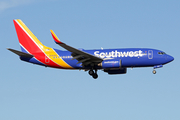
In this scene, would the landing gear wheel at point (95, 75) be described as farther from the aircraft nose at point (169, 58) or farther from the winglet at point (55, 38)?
the aircraft nose at point (169, 58)

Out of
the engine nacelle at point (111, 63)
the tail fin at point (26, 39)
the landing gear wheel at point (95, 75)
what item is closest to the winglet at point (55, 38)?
the engine nacelle at point (111, 63)

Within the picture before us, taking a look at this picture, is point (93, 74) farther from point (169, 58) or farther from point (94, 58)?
point (169, 58)

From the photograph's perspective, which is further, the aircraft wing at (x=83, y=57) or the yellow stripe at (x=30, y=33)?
the yellow stripe at (x=30, y=33)

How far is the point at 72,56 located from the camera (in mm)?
55000

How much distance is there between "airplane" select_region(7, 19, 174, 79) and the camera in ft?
180

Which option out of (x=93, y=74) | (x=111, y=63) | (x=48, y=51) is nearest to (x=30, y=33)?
(x=48, y=51)

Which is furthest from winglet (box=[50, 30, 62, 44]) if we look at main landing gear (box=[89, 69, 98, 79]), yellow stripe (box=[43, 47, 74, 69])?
main landing gear (box=[89, 69, 98, 79])

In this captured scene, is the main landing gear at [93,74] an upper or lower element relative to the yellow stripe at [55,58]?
lower

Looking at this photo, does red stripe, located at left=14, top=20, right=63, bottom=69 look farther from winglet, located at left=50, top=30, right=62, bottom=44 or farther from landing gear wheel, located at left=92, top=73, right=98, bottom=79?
winglet, located at left=50, top=30, right=62, bottom=44

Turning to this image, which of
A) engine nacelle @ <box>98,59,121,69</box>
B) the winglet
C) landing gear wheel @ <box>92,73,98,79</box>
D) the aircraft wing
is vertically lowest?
landing gear wheel @ <box>92,73,98,79</box>

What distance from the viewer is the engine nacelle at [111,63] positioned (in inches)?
2133

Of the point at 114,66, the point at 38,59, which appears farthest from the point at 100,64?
the point at 38,59

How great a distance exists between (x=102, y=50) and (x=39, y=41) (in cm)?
1173

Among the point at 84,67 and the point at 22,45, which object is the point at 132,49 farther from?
the point at 22,45
